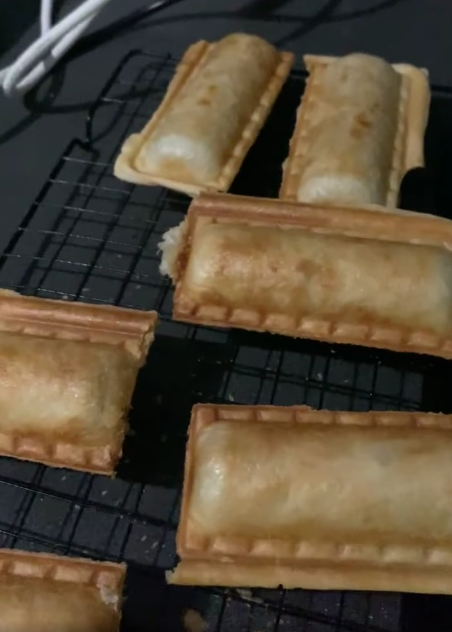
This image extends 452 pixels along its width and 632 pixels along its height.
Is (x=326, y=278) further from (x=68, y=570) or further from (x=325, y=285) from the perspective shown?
(x=68, y=570)

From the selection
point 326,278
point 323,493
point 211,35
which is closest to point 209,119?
point 326,278

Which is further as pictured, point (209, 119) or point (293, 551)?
point (209, 119)

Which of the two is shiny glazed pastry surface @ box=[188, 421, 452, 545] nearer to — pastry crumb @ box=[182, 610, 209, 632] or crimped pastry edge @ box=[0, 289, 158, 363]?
pastry crumb @ box=[182, 610, 209, 632]

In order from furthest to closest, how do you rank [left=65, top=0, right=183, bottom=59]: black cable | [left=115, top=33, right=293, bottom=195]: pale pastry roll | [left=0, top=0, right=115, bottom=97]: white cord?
[left=65, top=0, right=183, bottom=59]: black cable < [left=0, top=0, right=115, bottom=97]: white cord < [left=115, top=33, right=293, bottom=195]: pale pastry roll

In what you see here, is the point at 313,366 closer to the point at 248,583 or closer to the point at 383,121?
the point at 248,583

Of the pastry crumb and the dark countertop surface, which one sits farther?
the dark countertop surface

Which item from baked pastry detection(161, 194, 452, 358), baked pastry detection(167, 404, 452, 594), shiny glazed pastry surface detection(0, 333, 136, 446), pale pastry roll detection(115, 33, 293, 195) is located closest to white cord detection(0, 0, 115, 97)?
pale pastry roll detection(115, 33, 293, 195)

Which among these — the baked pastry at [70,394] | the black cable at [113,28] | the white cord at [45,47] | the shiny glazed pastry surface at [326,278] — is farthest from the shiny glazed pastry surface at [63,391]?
the black cable at [113,28]
